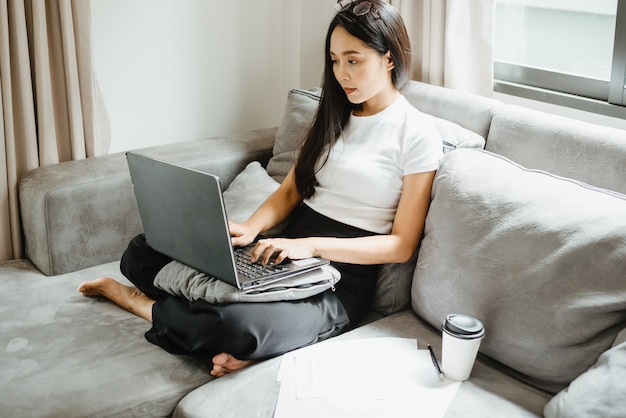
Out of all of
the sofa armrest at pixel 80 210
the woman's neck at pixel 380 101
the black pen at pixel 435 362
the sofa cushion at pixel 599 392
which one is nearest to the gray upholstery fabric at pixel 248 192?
the sofa armrest at pixel 80 210

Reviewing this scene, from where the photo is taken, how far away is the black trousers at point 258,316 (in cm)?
164

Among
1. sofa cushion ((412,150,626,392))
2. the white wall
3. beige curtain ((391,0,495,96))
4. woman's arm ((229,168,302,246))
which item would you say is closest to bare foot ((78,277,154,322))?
woman's arm ((229,168,302,246))

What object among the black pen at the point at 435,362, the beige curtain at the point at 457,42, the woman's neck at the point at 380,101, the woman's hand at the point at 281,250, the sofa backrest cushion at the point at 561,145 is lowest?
the black pen at the point at 435,362

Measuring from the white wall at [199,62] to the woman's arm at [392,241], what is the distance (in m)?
Answer: 1.16

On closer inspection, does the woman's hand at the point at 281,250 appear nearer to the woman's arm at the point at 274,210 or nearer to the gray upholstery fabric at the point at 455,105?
the woman's arm at the point at 274,210

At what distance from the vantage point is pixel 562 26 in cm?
240

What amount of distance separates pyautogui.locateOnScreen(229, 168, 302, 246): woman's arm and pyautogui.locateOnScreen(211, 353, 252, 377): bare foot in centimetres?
40

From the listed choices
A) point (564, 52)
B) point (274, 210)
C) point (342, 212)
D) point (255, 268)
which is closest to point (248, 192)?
point (274, 210)

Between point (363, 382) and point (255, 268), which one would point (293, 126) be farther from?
point (363, 382)

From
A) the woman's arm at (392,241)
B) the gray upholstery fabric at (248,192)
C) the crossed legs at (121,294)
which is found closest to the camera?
the woman's arm at (392,241)

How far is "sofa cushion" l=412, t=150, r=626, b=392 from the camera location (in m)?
1.45

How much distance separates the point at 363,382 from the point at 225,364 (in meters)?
0.32

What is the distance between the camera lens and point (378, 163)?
1.89 metres

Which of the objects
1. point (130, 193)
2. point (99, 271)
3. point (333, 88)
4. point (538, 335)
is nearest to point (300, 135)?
point (333, 88)
